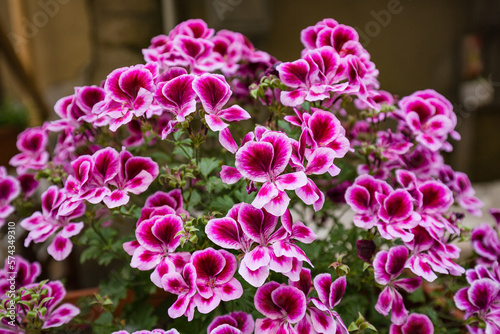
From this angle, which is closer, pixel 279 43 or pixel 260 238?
pixel 260 238

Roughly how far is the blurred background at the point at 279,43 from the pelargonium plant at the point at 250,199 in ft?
4.25

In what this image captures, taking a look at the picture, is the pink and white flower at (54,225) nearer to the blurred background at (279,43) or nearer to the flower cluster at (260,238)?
the flower cluster at (260,238)

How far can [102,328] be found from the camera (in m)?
0.83

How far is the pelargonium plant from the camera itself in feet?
2.02

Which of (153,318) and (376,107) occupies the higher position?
(376,107)

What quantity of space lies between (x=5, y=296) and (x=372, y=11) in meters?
2.54

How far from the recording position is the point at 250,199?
70cm

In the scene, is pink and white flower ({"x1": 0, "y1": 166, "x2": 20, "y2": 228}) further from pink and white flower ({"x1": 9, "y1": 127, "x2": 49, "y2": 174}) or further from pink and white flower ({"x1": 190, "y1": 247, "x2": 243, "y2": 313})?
pink and white flower ({"x1": 190, "y1": 247, "x2": 243, "y2": 313})

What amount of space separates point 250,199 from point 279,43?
75.7 inches

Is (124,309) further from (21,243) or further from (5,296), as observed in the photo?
(21,243)

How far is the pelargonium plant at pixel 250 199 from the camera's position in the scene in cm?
61

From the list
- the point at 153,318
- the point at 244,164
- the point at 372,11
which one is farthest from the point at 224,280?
the point at 372,11

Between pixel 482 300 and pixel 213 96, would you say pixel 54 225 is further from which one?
pixel 482 300

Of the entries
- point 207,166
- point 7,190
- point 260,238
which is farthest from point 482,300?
point 7,190
